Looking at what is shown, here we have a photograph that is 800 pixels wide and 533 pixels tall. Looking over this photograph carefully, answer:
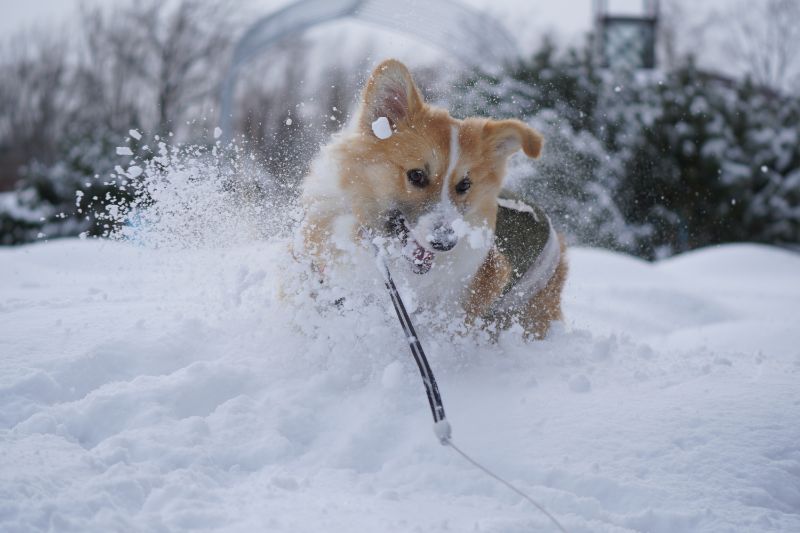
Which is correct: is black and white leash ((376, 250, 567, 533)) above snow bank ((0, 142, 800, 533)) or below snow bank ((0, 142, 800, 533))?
above

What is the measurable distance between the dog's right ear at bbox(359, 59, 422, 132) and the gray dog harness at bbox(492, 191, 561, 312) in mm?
664

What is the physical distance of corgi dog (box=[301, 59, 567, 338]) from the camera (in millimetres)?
2736

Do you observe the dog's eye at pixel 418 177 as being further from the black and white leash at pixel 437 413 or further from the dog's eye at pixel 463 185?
the black and white leash at pixel 437 413

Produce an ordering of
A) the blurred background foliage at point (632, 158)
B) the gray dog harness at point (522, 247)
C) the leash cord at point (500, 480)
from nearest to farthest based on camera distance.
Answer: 1. the leash cord at point (500, 480)
2. the gray dog harness at point (522, 247)
3. the blurred background foliage at point (632, 158)

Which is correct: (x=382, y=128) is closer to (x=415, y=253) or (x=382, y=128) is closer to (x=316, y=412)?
(x=415, y=253)

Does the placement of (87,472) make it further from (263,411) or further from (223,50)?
(223,50)

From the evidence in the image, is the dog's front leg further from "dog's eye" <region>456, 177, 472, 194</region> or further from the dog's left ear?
the dog's left ear

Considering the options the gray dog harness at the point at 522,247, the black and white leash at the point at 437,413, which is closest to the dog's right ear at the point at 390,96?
the gray dog harness at the point at 522,247

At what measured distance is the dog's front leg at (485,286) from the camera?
9.34ft

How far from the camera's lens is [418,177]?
2789 mm

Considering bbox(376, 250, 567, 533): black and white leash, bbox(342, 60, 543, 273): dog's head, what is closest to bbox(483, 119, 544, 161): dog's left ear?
bbox(342, 60, 543, 273): dog's head

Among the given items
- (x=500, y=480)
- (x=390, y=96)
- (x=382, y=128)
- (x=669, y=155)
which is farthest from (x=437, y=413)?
(x=669, y=155)

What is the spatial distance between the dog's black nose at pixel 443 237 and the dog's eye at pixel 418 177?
276mm

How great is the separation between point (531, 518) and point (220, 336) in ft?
4.86
